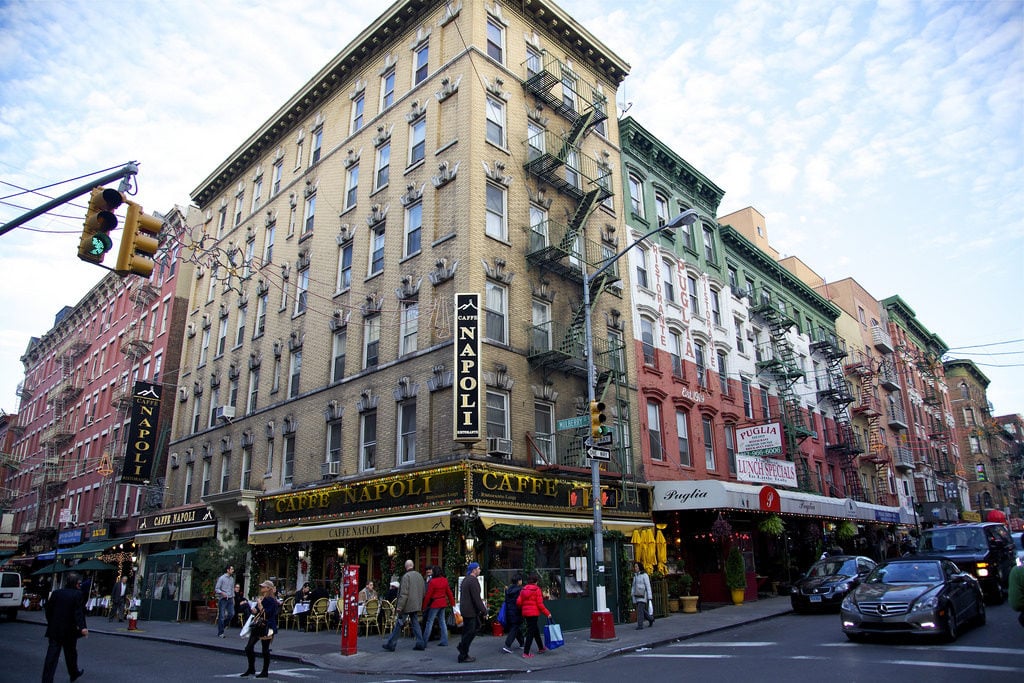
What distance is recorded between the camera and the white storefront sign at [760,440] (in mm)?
25797

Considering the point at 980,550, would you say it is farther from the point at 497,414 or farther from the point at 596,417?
the point at 497,414

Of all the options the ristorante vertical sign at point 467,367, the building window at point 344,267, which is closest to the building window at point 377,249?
the building window at point 344,267

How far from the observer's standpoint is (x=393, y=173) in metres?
24.2

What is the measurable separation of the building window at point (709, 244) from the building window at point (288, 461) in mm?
20703

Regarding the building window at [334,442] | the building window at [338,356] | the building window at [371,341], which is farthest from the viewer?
the building window at [338,356]

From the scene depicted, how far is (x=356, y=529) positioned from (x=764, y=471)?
1598cm

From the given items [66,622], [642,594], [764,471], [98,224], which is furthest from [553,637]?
[764,471]

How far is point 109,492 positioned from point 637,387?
31188 mm

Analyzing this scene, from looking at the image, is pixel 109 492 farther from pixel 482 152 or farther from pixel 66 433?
pixel 482 152

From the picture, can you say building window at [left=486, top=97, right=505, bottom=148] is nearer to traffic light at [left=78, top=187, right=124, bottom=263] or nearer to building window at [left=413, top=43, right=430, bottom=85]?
building window at [left=413, top=43, right=430, bottom=85]

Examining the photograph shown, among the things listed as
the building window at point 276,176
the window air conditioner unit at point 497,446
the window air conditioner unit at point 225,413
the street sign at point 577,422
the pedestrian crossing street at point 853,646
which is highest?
the building window at point 276,176

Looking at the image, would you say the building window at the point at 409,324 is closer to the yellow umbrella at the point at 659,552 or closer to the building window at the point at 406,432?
the building window at the point at 406,432

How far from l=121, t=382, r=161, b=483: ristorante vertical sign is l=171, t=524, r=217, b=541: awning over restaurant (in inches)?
187

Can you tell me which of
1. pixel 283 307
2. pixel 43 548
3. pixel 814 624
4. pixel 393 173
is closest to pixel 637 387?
pixel 814 624
